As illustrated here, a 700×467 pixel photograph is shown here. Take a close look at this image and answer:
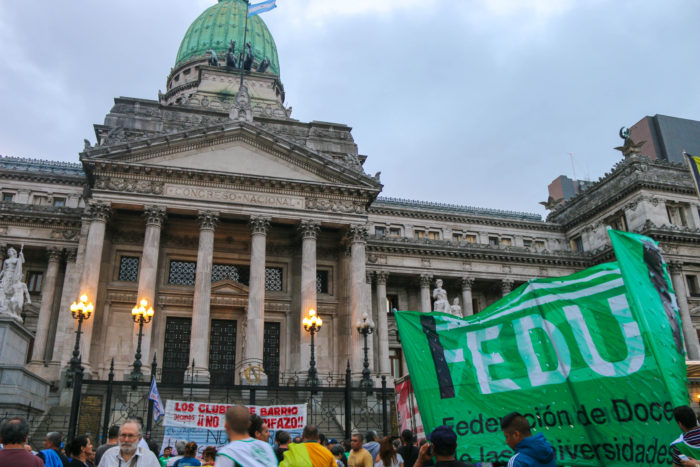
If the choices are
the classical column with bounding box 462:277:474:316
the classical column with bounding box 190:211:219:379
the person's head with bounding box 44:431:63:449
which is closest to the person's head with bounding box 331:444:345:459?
the person's head with bounding box 44:431:63:449

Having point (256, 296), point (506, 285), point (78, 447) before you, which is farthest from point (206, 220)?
point (78, 447)

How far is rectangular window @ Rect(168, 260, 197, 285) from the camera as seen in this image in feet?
120

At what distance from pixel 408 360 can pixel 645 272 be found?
10.1ft

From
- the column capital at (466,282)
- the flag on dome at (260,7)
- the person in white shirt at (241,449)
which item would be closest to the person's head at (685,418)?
the person in white shirt at (241,449)

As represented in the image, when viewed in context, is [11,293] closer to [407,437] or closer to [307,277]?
[307,277]

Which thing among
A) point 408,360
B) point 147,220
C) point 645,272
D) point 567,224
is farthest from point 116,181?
point 567,224

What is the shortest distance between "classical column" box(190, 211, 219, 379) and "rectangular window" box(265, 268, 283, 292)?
5.56 m

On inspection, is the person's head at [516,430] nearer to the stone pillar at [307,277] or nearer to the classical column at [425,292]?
the stone pillar at [307,277]

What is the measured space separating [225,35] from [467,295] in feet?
125

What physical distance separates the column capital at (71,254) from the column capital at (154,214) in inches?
308

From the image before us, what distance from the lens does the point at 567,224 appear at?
53875mm

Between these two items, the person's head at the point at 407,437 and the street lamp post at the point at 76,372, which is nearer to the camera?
the person's head at the point at 407,437

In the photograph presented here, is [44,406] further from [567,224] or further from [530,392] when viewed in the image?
[567,224]

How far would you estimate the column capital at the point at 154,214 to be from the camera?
33.1m
